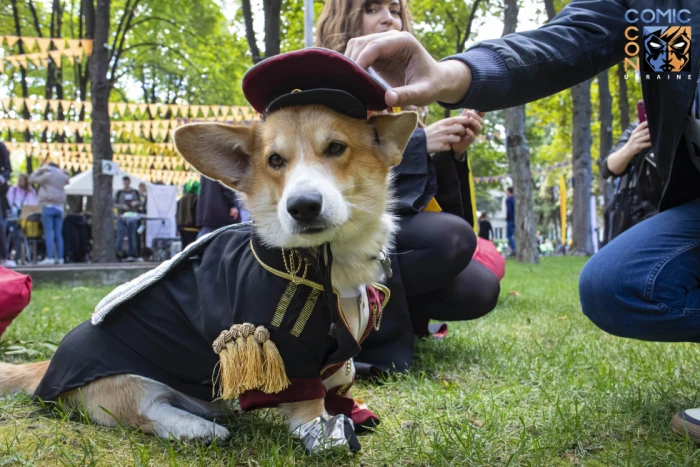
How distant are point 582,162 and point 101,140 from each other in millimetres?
12120

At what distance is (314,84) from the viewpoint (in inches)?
78.8

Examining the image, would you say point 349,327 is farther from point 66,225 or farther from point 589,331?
point 66,225

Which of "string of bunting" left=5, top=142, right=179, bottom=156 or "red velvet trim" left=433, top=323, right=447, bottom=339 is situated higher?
"string of bunting" left=5, top=142, right=179, bottom=156

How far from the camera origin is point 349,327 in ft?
6.57

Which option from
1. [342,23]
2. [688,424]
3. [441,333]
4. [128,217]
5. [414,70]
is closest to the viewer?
[414,70]

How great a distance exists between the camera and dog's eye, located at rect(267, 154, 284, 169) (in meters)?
2.08

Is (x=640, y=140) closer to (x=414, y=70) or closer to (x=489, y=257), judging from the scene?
(x=489, y=257)

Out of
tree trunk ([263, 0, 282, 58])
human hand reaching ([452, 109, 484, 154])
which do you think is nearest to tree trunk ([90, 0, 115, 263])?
tree trunk ([263, 0, 282, 58])

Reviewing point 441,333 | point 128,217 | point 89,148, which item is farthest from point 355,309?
point 89,148

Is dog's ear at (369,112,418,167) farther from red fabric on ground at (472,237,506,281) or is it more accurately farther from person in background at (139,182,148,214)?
person in background at (139,182,148,214)

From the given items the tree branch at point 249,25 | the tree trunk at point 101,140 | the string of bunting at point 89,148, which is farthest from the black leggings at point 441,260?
the string of bunting at point 89,148

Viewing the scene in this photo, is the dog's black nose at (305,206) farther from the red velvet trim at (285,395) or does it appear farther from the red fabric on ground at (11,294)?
the red fabric on ground at (11,294)

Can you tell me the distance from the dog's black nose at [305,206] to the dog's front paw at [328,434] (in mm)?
725

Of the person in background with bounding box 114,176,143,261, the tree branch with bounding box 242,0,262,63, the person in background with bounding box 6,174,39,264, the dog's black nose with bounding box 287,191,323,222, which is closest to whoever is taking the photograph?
the dog's black nose with bounding box 287,191,323,222
